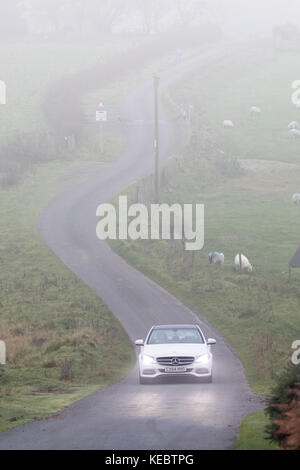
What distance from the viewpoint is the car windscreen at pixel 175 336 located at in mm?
24578

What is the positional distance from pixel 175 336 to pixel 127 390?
2640 millimetres

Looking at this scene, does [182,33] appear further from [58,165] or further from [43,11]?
[58,165]

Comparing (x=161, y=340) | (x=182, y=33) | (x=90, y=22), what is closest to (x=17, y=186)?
(x=161, y=340)

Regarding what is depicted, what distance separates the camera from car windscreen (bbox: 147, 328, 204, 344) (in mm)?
24578

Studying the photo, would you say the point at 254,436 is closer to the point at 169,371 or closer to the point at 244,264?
the point at 169,371

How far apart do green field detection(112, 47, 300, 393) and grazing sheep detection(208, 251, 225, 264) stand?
Result: 0.61 meters

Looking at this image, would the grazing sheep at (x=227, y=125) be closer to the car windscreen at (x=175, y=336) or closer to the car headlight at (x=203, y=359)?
the car windscreen at (x=175, y=336)

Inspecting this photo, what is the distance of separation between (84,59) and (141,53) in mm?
8555

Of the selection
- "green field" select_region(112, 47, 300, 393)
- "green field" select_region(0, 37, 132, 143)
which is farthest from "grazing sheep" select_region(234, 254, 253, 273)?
"green field" select_region(0, 37, 132, 143)

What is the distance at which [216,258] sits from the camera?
48.2m

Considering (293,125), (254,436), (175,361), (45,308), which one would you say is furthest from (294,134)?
(254,436)

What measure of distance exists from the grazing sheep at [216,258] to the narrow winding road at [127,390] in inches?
186

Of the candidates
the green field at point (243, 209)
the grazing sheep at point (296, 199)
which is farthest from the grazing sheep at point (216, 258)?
the grazing sheep at point (296, 199)
